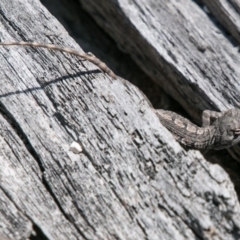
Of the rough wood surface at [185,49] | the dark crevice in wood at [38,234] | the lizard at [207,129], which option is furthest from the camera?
the lizard at [207,129]

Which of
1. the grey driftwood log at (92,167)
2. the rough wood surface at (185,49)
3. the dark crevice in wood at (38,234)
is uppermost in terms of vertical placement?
the rough wood surface at (185,49)

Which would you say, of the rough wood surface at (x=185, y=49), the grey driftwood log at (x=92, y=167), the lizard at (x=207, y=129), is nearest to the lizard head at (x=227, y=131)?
the lizard at (x=207, y=129)

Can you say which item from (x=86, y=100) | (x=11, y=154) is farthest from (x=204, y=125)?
(x=11, y=154)

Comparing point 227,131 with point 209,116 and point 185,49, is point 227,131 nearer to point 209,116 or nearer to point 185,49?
point 209,116

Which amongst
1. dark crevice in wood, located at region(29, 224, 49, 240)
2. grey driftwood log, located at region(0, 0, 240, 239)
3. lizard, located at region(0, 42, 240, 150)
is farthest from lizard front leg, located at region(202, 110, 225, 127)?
dark crevice in wood, located at region(29, 224, 49, 240)

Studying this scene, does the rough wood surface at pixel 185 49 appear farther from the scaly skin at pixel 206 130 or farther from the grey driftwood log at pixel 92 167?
the grey driftwood log at pixel 92 167

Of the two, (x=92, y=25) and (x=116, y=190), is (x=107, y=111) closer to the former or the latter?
(x=116, y=190)

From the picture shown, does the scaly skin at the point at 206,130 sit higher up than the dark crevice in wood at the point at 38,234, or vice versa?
the scaly skin at the point at 206,130

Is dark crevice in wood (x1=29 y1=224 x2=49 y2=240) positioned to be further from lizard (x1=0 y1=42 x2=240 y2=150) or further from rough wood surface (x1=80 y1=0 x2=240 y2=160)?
rough wood surface (x1=80 y1=0 x2=240 y2=160)
